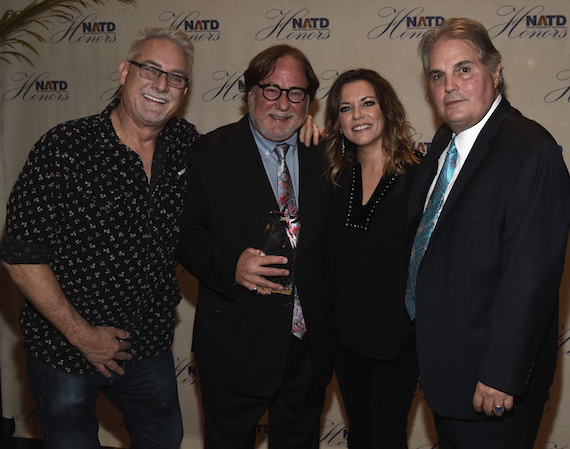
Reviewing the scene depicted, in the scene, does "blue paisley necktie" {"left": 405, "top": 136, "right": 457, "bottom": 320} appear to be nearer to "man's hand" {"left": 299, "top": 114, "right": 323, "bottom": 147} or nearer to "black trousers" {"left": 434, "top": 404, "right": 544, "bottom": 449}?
"black trousers" {"left": 434, "top": 404, "right": 544, "bottom": 449}

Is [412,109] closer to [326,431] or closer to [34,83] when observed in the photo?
[326,431]

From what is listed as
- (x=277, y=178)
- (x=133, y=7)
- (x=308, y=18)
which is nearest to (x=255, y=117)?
(x=277, y=178)

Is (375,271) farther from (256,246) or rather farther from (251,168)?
(251,168)

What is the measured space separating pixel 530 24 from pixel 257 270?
2182 mm

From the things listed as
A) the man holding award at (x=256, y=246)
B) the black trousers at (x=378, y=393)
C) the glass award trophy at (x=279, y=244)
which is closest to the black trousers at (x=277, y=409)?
the man holding award at (x=256, y=246)

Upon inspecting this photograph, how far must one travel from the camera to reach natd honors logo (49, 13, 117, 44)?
11.3 feet

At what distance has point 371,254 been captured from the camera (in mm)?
2250

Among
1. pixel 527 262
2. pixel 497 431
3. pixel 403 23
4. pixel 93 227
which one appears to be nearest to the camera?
pixel 527 262

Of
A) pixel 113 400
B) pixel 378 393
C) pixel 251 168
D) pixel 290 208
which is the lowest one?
pixel 113 400

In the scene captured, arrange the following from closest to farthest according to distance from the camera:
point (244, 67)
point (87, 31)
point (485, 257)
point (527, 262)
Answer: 1. point (527, 262)
2. point (485, 257)
3. point (244, 67)
4. point (87, 31)

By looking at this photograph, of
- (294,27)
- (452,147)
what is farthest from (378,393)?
(294,27)

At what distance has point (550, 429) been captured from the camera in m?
3.28

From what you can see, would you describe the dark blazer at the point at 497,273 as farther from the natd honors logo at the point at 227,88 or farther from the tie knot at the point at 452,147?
the natd honors logo at the point at 227,88

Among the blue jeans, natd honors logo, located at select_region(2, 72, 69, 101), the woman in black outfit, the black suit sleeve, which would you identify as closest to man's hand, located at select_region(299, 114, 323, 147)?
the woman in black outfit
